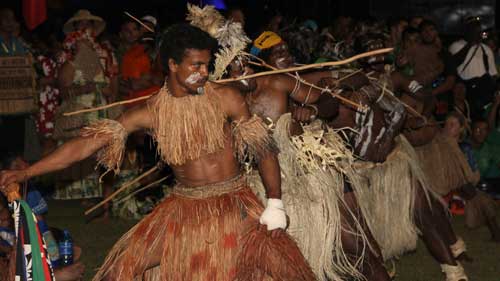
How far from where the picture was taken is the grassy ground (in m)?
7.75

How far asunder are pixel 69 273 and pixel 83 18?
4.29 meters

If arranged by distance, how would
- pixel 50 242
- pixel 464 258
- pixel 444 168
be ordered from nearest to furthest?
pixel 50 242
pixel 464 258
pixel 444 168

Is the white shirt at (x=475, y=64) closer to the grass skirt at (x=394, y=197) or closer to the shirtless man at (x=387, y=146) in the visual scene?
the shirtless man at (x=387, y=146)

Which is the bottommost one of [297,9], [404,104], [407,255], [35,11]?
[407,255]

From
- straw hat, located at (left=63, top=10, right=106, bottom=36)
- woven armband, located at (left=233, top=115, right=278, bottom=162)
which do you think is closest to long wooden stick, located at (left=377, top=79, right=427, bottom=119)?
woven armband, located at (left=233, top=115, right=278, bottom=162)

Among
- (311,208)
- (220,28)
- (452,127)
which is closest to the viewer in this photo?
(220,28)

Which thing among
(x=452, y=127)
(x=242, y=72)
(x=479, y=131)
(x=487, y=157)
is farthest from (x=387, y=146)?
(x=487, y=157)

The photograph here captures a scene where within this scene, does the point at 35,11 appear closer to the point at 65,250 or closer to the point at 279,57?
the point at 65,250

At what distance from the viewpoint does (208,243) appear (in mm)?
5137

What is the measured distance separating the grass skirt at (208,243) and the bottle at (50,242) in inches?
59.0

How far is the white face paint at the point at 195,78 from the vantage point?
516 cm

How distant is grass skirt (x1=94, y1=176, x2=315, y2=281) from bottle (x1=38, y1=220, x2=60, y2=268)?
1.50 m

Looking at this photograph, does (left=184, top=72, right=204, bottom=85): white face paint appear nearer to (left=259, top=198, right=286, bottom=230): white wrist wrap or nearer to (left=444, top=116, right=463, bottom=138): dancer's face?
(left=259, top=198, right=286, bottom=230): white wrist wrap

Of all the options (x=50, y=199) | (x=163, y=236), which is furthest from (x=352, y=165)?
(x=50, y=199)
